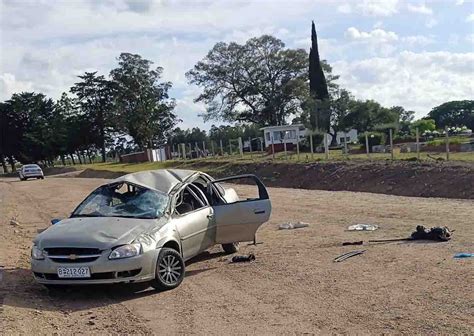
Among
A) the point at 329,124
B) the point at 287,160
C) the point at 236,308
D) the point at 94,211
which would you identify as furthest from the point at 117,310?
the point at 329,124

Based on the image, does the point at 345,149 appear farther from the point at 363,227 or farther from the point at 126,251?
the point at 126,251

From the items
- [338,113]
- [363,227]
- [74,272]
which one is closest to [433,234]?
[363,227]

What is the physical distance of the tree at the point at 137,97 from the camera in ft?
266

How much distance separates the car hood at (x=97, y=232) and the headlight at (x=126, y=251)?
0.07 m

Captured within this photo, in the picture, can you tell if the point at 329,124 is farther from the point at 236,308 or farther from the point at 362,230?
the point at 236,308

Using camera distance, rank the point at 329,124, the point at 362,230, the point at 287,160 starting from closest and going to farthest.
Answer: the point at 362,230 → the point at 287,160 → the point at 329,124

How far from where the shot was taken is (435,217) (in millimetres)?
14133

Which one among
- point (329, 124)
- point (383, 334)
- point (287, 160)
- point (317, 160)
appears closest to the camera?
point (383, 334)

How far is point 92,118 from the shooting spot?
87.2m

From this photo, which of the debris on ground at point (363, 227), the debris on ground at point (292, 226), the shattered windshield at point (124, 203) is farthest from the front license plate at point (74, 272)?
the debris on ground at point (292, 226)

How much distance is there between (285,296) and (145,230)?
6.76ft

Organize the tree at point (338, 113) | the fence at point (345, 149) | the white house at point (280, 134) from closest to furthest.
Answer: the fence at point (345, 149)
the white house at point (280, 134)
the tree at point (338, 113)

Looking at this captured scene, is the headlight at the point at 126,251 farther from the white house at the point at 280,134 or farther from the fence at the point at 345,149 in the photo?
the white house at the point at 280,134

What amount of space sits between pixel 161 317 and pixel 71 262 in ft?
5.10
